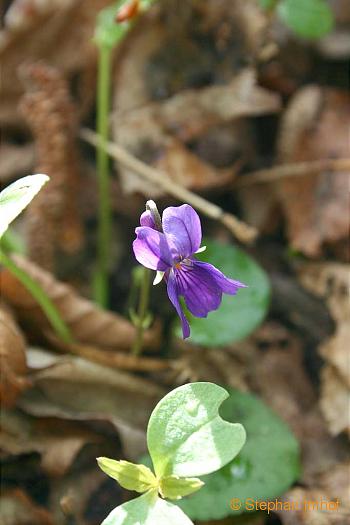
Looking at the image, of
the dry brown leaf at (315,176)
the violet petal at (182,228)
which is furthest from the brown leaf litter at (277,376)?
the violet petal at (182,228)

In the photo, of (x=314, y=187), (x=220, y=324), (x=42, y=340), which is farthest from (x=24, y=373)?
(x=314, y=187)

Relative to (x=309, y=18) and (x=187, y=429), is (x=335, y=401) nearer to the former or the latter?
(x=187, y=429)

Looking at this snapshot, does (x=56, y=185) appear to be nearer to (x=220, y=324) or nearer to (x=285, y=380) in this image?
(x=220, y=324)

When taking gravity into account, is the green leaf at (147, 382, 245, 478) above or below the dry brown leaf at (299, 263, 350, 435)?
above

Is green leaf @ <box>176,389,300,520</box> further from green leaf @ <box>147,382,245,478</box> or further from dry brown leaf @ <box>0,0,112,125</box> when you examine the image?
dry brown leaf @ <box>0,0,112,125</box>

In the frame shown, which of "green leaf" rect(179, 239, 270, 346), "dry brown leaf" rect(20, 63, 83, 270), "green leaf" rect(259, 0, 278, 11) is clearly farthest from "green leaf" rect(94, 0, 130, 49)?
"green leaf" rect(179, 239, 270, 346)

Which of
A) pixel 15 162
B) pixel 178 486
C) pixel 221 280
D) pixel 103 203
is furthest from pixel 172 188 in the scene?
pixel 178 486

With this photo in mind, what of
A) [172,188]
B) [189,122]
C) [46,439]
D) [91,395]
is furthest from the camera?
[189,122]
